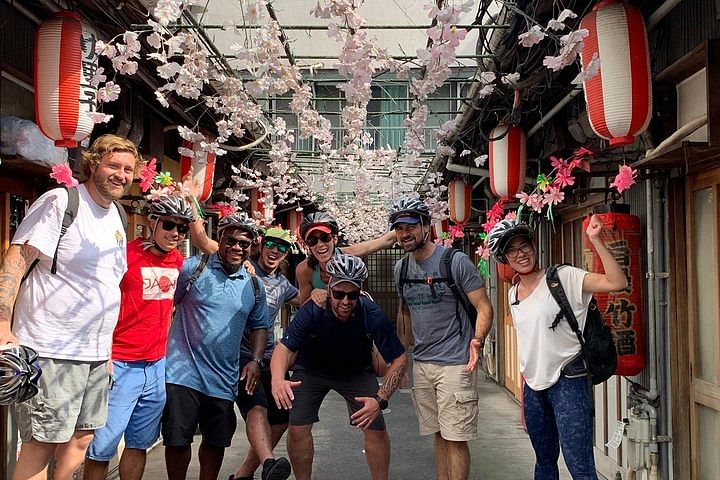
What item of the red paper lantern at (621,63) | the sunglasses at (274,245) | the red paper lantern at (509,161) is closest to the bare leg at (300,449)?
the sunglasses at (274,245)

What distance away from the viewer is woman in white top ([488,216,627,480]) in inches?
185

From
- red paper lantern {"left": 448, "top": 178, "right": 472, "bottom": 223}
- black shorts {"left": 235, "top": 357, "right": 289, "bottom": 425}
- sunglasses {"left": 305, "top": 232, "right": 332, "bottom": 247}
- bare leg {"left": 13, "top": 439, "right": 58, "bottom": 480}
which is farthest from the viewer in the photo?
red paper lantern {"left": 448, "top": 178, "right": 472, "bottom": 223}

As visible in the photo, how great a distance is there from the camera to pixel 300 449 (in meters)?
5.60

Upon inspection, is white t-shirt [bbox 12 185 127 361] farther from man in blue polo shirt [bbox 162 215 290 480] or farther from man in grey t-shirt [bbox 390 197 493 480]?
man in grey t-shirt [bbox 390 197 493 480]

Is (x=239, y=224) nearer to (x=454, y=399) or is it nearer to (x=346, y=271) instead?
(x=346, y=271)

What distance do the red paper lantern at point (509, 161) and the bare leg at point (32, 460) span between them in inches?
212

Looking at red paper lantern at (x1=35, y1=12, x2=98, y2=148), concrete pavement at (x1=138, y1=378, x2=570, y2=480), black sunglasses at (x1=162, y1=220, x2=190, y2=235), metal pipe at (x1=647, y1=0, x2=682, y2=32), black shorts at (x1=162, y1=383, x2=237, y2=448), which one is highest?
metal pipe at (x1=647, y1=0, x2=682, y2=32)

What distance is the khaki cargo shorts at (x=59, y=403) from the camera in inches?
152

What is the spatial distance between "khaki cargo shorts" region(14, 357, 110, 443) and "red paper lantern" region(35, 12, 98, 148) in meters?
1.72

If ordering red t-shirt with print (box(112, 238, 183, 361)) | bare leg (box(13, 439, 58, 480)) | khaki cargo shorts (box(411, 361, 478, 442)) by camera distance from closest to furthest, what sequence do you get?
bare leg (box(13, 439, 58, 480)) → red t-shirt with print (box(112, 238, 183, 361)) → khaki cargo shorts (box(411, 361, 478, 442))

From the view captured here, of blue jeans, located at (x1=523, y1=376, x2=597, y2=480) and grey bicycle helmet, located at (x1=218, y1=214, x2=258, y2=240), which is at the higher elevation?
grey bicycle helmet, located at (x1=218, y1=214, x2=258, y2=240)

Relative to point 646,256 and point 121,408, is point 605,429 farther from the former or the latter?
point 121,408

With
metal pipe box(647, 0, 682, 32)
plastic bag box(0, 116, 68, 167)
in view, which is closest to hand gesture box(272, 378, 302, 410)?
plastic bag box(0, 116, 68, 167)

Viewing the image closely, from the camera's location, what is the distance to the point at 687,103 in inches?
199
